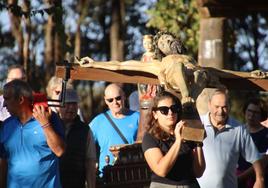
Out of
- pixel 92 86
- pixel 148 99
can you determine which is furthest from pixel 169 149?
pixel 92 86

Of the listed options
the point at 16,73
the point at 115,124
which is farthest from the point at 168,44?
the point at 16,73

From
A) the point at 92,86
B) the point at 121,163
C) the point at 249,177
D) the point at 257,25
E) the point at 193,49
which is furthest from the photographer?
the point at 92,86

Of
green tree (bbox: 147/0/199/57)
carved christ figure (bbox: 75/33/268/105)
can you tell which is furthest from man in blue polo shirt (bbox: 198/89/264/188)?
green tree (bbox: 147/0/199/57)

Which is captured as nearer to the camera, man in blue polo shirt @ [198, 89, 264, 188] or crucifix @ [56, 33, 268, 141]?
crucifix @ [56, 33, 268, 141]

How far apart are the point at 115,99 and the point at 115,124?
0.30 metres

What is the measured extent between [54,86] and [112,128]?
85 centimetres

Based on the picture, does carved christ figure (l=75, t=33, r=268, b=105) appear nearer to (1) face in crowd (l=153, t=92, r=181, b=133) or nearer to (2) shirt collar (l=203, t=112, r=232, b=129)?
(1) face in crowd (l=153, t=92, r=181, b=133)

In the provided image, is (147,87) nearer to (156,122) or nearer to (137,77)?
(137,77)

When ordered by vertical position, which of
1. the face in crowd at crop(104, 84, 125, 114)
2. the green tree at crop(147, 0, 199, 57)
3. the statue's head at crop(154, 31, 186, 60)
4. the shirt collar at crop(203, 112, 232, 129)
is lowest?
the shirt collar at crop(203, 112, 232, 129)

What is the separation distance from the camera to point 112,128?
37.6 ft

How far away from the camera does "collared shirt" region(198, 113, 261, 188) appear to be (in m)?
10.2

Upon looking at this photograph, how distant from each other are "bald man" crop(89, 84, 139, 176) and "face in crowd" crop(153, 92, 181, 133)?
258cm

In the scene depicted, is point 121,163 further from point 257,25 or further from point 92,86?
point 92,86

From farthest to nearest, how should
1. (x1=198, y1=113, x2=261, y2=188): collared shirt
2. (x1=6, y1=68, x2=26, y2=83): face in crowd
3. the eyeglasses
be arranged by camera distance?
(x1=6, y1=68, x2=26, y2=83): face in crowd, (x1=198, y1=113, x2=261, y2=188): collared shirt, the eyeglasses
